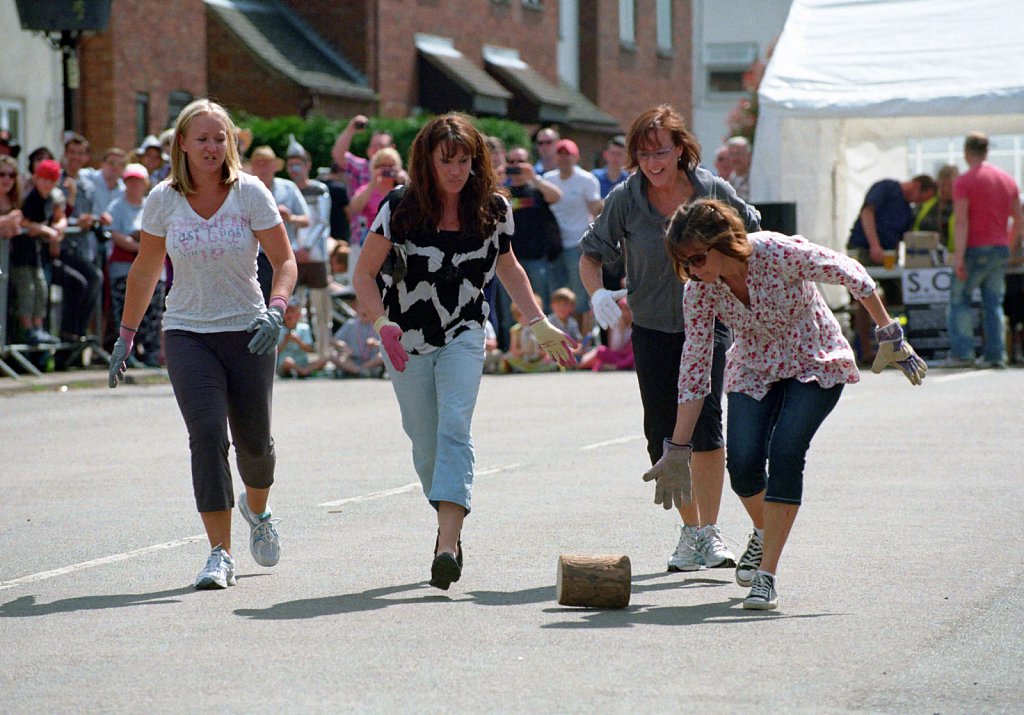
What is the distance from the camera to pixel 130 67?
93.6ft

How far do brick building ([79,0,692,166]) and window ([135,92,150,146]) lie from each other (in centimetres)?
2

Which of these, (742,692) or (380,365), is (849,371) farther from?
(380,365)

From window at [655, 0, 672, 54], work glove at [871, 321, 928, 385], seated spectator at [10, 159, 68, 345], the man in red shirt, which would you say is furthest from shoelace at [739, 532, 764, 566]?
window at [655, 0, 672, 54]

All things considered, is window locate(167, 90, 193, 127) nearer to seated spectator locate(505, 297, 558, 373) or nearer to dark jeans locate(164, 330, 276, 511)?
seated spectator locate(505, 297, 558, 373)

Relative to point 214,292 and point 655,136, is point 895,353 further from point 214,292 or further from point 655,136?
point 214,292

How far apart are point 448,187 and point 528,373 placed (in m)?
12.2

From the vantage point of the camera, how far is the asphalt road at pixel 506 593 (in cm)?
535

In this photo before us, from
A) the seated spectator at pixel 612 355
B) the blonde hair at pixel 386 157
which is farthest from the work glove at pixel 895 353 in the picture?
the seated spectator at pixel 612 355

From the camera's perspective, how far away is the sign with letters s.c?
63.9ft

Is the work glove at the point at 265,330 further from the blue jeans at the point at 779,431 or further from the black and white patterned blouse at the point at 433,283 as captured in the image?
the blue jeans at the point at 779,431

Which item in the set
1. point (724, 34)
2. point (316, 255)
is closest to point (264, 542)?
point (316, 255)

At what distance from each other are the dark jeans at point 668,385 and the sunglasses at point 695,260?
1.00 m

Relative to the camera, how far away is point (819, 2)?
21281mm

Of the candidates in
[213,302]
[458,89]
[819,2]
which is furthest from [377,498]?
[458,89]
